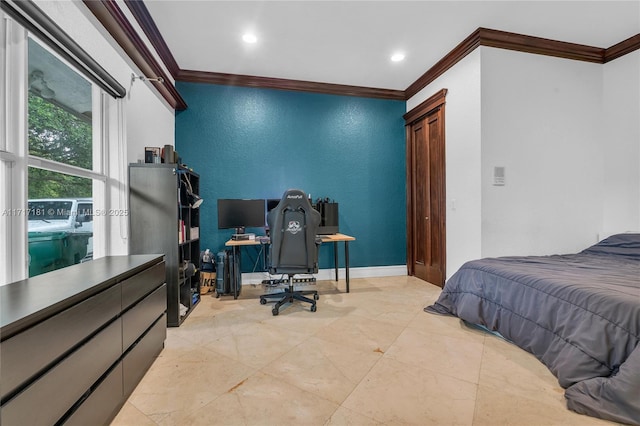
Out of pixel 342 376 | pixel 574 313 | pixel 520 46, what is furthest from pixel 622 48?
pixel 342 376

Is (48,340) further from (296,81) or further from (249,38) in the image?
(296,81)

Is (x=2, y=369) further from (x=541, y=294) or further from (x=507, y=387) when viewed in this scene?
(x=541, y=294)

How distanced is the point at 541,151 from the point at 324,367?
3.41m

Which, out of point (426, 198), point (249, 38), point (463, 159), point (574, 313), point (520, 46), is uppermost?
point (249, 38)

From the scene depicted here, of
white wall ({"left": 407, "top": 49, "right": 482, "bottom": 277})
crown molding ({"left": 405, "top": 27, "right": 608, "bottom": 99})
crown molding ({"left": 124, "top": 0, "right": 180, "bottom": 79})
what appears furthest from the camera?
white wall ({"left": 407, "top": 49, "right": 482, "bottom": 277})

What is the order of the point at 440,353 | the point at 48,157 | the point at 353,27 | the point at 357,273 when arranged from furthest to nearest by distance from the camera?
the point at 357,273 → the point at 353,27 → the point at 440,353 → the point at 48,157

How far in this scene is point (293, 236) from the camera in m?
2.91

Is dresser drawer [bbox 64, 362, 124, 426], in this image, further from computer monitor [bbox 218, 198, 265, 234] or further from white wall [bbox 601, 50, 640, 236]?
white wall [bbox 601, 50, 640, 236]

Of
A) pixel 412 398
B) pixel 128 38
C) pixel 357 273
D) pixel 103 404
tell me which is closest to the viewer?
pixel 103 404

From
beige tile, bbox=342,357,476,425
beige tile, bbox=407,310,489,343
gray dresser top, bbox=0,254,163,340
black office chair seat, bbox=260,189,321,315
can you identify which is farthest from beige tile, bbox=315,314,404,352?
gray dresser top, bbox=0,254,163,340

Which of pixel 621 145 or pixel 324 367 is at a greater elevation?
pixel 621 145

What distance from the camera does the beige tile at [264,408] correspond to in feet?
4.63

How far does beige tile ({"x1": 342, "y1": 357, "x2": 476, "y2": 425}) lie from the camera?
55.9 inches

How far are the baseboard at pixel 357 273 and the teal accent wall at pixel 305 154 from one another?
0.29 feet
